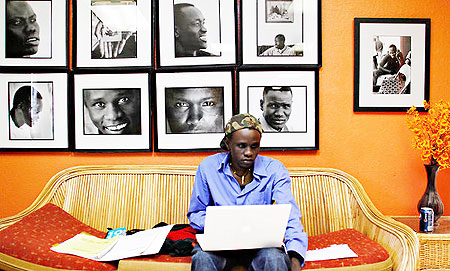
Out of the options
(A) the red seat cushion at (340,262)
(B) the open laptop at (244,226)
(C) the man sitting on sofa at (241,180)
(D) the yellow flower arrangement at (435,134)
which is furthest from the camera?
(D) the yellow flower arrangement at (435,134)

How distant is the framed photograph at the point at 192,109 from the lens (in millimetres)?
2770

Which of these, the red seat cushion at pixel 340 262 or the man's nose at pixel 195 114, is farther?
the man's nose at pixel 195 114

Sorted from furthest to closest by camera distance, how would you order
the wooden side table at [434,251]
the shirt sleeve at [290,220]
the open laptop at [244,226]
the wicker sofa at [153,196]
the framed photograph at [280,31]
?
1. the framed photograph at [280,31]
2. the wicker sofa at [153,196]
3. the wooden side table at [434,251]
4. the shirt sleeve at [290,220]
5. the open laptop at [244,226]

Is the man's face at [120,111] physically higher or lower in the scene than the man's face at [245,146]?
higher

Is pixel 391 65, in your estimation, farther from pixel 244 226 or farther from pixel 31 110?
pixel 31 110

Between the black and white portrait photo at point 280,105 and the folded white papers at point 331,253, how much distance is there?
3.08 ft

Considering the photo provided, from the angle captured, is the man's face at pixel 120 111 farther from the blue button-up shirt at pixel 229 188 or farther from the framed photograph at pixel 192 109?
the blue button-up shirt at pixel 229 188

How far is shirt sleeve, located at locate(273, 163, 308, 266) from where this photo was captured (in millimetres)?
1836

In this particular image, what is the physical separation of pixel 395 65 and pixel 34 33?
278 centimetres

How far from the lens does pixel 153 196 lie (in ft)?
8.78

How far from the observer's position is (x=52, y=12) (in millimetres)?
2822

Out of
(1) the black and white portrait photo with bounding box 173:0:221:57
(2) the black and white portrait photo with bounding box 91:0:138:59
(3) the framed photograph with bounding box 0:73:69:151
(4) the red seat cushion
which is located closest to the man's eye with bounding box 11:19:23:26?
(3) the framed photograph with bounding box 0:73:69:151

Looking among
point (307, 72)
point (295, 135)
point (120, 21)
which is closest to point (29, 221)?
point (120, 21)

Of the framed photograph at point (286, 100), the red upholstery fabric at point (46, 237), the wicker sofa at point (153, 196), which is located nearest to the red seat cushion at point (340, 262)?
the red upholstery fabric at point (46, 237)
